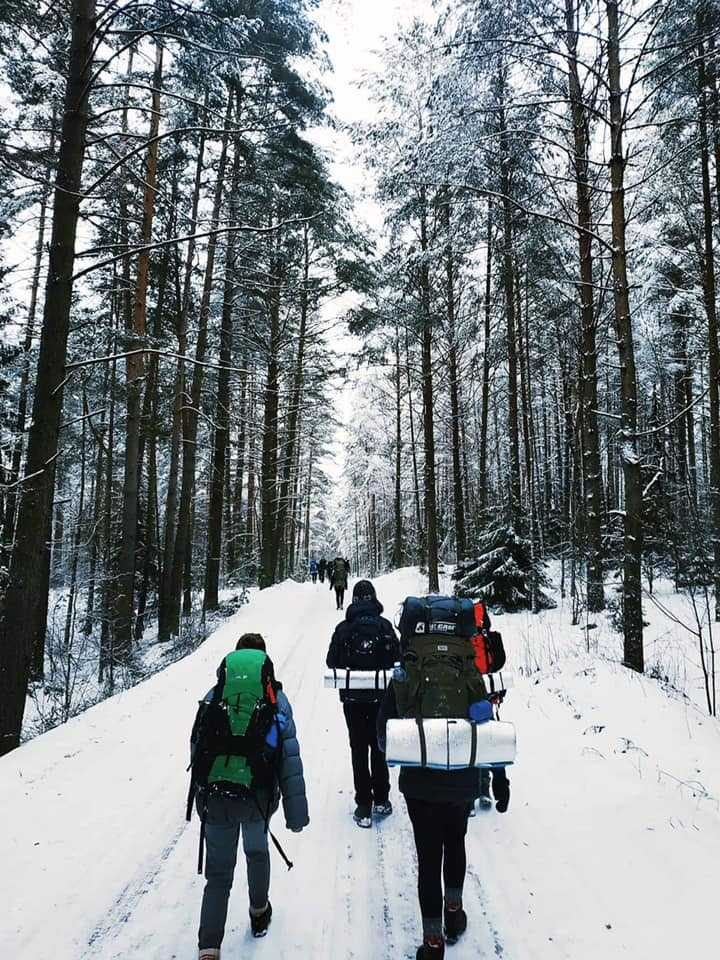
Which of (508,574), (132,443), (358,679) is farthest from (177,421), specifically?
(358,679)

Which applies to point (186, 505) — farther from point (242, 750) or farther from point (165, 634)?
point (242, 750)

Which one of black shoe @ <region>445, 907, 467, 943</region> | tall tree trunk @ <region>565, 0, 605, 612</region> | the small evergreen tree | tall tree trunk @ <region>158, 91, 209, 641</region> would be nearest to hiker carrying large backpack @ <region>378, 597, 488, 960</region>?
black shoe @ <region>445, 907, 467, 943</region>

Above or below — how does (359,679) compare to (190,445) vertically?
below

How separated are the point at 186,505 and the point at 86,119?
1020 cm

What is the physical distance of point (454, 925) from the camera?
3.20m

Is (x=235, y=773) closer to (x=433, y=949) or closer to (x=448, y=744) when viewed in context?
(x=448, y=744)

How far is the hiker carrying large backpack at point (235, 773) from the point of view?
9.75ft

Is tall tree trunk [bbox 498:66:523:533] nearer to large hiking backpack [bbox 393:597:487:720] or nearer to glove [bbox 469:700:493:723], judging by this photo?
large hiking backpack [bbox 393:597:487:720]

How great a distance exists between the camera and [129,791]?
16.9 ft

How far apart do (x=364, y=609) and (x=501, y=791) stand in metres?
1.82

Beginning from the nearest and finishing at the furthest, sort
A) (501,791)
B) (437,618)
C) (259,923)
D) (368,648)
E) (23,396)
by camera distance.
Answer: (437,618)
(259,923)
(501,791)
(368,648)
(23,396)

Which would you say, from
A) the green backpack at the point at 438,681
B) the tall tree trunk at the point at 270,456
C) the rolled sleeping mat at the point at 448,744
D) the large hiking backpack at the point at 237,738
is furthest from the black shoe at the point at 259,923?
the tall tree trunk at the point at 270,456

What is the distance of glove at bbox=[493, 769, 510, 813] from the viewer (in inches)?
173

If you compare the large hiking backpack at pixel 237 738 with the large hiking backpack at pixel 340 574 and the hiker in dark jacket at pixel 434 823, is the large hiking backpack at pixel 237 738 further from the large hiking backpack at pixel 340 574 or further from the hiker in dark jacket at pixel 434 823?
the large hiking backpack at pixel 340 574
